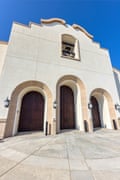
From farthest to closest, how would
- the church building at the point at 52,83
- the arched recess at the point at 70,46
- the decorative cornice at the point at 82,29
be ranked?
the decorative cornice at the point at 82,29, the arched recess at the point at 70,46, the church building at the point at 52,83

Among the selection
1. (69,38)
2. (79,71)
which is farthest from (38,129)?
(69,38)

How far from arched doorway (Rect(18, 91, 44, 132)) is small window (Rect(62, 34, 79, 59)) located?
4987mm

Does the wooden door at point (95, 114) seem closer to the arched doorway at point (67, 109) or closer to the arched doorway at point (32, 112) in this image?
the arched doorway at point (67, 109)

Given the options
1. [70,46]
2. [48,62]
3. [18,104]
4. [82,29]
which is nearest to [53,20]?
[70,46]

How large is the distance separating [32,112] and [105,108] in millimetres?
6225

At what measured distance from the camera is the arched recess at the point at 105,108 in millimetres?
7026

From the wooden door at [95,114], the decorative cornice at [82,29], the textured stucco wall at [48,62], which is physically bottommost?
the wooden door at [95,114]

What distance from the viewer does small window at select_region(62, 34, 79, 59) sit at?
27.4 feet

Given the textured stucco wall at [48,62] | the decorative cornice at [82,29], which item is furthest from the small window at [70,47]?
the decorative cornice at [82,29]

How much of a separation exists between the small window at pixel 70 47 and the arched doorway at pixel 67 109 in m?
3.43

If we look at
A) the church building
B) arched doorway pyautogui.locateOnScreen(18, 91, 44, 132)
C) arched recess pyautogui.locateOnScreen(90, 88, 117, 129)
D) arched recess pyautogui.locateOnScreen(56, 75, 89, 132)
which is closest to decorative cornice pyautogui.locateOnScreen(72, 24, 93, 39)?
the church building

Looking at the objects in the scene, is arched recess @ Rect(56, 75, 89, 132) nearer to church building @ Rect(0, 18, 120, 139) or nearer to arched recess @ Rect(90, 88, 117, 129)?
church building @ Rect(0, 18, 120, 139)

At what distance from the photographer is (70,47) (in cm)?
913

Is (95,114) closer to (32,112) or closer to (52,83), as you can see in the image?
(52,83)
